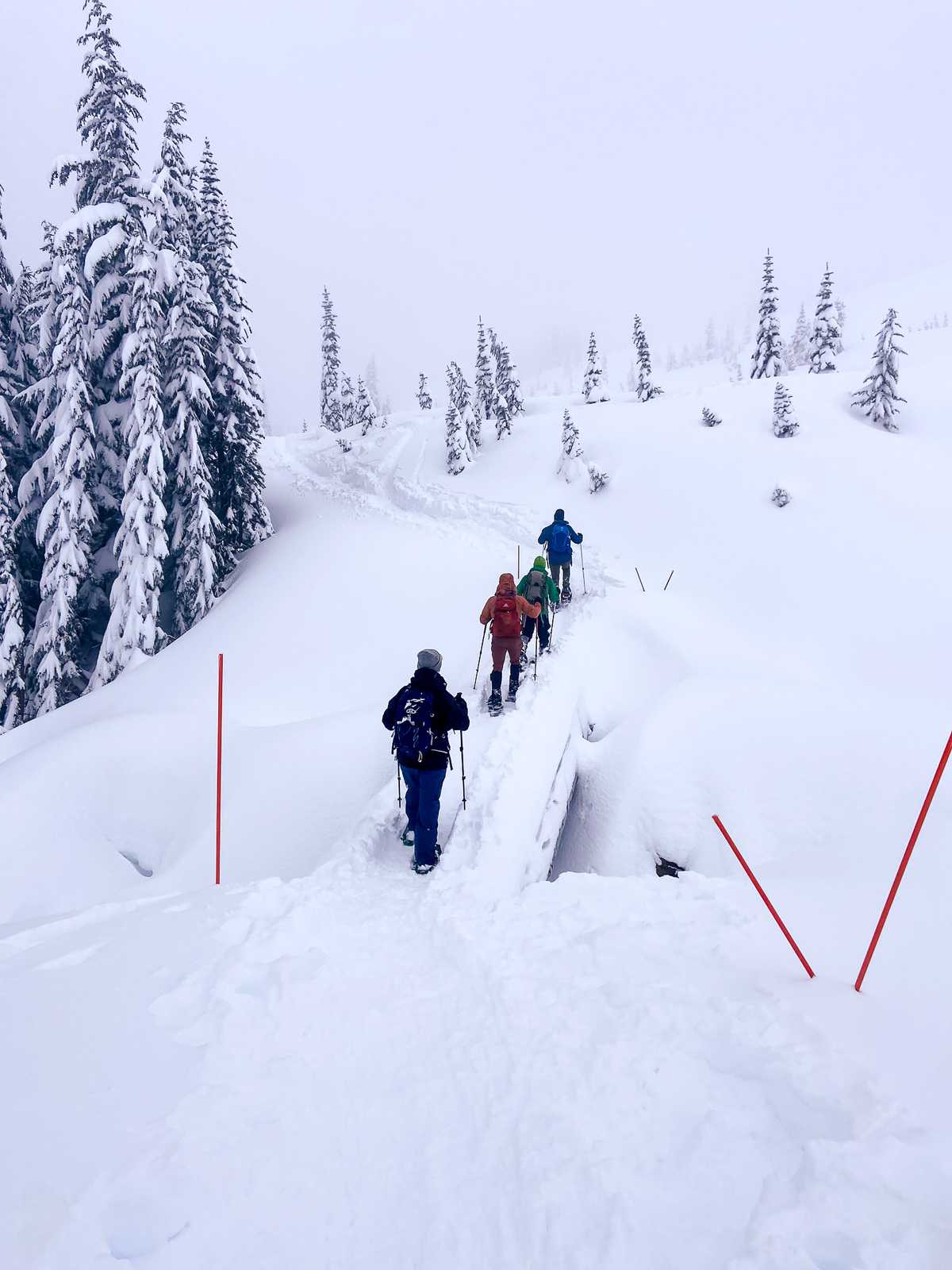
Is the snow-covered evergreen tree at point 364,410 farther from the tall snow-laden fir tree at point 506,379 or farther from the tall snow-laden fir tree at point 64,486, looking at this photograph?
the tall snow-laden fir tree at point 64,486

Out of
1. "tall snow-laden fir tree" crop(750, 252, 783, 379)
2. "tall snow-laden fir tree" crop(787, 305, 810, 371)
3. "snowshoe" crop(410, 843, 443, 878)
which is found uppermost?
"tall snow-laden fir tree" crop(787, 305, 810, 371)

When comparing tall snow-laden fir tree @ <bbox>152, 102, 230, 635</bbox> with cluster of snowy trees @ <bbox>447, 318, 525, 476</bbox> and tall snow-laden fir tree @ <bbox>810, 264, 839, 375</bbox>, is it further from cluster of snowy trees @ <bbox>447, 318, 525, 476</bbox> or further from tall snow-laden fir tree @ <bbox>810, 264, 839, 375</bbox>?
tall snow-laden fir tree @ <bbox>810, 264, 839, 375</bbox>

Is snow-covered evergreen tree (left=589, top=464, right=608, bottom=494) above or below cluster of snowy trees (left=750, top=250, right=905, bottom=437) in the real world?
below

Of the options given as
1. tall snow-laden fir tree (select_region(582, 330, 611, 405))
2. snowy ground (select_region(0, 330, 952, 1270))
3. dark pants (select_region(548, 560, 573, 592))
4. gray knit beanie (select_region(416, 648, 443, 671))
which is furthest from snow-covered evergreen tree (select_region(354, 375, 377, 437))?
gray knit beanie (select_region(416, 648, 443, 671))

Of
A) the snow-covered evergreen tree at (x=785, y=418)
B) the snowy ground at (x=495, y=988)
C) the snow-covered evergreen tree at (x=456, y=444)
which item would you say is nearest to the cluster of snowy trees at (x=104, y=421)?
the snowy ground at (x=495, y=988)

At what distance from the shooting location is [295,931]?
196 inches

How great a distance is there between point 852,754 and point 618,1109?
294 inches

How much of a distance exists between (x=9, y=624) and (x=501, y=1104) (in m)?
20.8

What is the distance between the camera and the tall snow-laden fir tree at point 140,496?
17.5 metres

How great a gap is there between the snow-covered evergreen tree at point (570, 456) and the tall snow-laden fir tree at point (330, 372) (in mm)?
35440

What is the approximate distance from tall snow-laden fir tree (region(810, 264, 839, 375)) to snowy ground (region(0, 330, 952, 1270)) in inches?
1445

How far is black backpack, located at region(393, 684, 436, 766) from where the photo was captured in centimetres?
609

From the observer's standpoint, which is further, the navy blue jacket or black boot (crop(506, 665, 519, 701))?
black boot (crop(506, 665, 519, 701))

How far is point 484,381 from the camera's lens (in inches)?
1756
